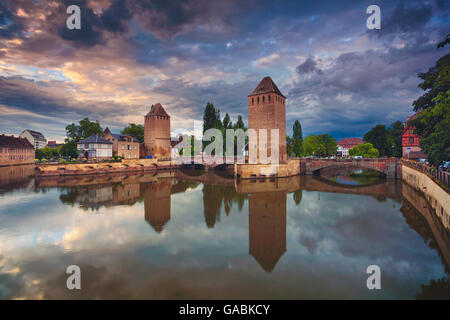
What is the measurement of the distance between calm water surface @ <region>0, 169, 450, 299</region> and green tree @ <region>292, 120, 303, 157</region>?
41659mm

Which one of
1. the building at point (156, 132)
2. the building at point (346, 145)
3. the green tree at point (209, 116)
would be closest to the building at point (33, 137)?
the building at point (156, 132)

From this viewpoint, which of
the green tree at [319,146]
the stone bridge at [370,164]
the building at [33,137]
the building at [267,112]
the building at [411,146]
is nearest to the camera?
the stone bridge at [370,164]

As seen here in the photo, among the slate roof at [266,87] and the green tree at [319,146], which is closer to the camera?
the slate roof at [266,87]

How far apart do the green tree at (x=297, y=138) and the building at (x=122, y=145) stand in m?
44.5

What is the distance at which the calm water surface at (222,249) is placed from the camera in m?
7.68

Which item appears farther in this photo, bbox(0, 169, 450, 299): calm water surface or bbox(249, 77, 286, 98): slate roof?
bbox(249, 77, 286, 98): slate roof

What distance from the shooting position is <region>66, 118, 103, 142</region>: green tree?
64250 millimetres

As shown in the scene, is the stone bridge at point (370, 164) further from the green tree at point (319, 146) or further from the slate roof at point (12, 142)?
the slate roof at point (12, 142)

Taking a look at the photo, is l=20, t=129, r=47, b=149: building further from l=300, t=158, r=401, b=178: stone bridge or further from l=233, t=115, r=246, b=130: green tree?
l=300, t=158, r=401, b=178: stone bridge

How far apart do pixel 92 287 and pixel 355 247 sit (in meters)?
11.6

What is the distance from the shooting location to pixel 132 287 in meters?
7.68

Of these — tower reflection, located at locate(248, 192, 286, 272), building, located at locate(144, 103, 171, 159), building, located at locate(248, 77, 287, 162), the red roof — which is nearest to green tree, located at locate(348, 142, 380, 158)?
building, located at locate(248, 77, 287, 162)
